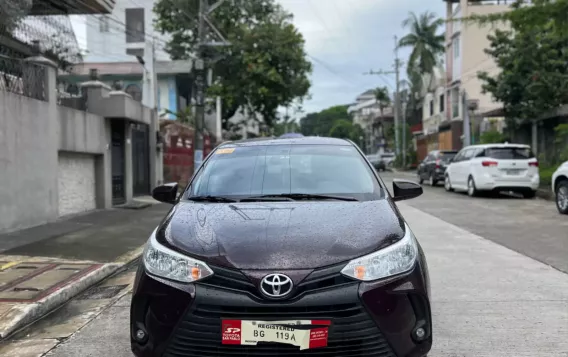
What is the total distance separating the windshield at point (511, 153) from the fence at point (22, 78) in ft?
40.3

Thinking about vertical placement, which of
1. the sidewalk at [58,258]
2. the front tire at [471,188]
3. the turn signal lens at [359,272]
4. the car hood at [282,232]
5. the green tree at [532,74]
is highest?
the green tree at [532,74]

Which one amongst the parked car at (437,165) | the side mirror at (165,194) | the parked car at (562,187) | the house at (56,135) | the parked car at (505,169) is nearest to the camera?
the side mirror at (165,194)

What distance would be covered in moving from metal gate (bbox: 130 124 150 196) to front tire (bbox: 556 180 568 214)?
11.7 metres

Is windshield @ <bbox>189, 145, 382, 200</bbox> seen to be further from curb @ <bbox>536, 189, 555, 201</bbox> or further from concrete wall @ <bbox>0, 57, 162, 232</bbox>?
curb @ <bbox>536, 189, 555, 201</bbox>

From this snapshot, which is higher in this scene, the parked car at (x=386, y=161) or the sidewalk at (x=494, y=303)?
the parked car at (x=386, y=161)

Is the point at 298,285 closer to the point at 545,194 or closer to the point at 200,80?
the point at 545,194

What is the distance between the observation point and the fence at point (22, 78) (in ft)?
30.6

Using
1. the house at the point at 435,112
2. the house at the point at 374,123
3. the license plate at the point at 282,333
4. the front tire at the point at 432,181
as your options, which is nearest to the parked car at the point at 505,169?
the front tire at the point at 432,181

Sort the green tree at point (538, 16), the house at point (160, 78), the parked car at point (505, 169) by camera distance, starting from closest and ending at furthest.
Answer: the green tree at point (538, 16) → the parked car at point (505, 169) → the house at point (160, 78)

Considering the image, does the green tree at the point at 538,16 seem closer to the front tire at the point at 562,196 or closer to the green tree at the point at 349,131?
the front tire at the point at 562,196

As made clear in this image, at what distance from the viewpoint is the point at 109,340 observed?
4.37 metres

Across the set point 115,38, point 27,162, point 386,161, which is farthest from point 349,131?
point 27,162

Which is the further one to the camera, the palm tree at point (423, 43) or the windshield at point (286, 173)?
the palm tree at point (423, 43)

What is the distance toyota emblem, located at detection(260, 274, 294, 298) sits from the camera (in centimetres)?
278
